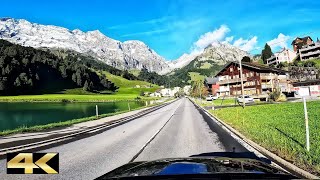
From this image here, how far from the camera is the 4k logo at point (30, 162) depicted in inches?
199

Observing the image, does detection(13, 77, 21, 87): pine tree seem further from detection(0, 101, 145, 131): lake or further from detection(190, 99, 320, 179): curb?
detection(190, 99, 320, 179): curb

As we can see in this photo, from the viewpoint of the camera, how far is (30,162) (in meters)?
5.10

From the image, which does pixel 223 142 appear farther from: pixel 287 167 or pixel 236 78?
pixel 236 78

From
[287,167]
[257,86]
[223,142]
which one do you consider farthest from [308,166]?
[257,86]

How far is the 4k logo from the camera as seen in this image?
5066 millimetres

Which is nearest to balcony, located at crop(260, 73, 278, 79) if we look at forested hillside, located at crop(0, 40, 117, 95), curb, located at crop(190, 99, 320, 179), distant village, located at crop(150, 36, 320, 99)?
distant village, located at crop(150, 36, 320, 99)

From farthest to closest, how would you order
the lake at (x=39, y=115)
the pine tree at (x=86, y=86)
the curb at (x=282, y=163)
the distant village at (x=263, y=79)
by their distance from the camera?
the pine tree at (x=86, y=86), the distant village at (x=263, y=79), the lake at (x=39, y=115), the curb at (x=282, y=163)

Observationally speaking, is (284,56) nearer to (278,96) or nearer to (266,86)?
(266,86)

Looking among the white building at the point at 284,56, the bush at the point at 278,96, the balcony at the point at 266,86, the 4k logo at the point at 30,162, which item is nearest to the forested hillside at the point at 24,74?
the white building at the point at 284,56

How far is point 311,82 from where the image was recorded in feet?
258

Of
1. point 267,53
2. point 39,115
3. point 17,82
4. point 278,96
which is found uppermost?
point 267,53

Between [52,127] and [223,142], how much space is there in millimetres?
14507

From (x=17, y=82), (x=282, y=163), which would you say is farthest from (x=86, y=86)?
(x=282, y=163)

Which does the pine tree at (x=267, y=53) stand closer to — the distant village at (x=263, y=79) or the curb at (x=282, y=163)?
the distant village at (x=263, y=79)
